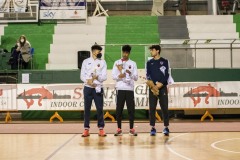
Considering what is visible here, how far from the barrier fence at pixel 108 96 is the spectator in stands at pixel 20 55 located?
225cm

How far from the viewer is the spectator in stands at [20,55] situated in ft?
59.6

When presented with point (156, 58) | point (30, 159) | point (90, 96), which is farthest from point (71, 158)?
point (156, 58)

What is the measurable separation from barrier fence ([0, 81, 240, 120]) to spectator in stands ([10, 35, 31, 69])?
7.38 ft

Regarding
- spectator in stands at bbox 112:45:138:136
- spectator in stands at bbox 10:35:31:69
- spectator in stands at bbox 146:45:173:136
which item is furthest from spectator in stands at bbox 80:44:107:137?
spectator in stands at bbox 10:35:31:69

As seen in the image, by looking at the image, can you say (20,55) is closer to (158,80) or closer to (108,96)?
(108,96)

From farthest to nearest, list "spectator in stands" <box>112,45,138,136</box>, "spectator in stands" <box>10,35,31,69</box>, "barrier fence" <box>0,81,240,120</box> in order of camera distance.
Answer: "spectator in stands" <box>10,35,31,69</box> → "barrier fence" <box>0,81,240,120</box> → "spectator in stands" <box>112,45,138,136</box>

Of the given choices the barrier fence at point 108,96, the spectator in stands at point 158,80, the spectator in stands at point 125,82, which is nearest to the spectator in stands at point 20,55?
the barrier fence at point 108,96

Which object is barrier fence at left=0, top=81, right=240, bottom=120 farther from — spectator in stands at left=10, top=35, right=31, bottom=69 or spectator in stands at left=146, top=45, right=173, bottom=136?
spectator in stands at left=146, top=45, right=173, bottom=136

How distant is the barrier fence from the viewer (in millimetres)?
15938

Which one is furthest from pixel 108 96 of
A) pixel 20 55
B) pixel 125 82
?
pixel 125 82

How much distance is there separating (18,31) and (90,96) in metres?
14.6

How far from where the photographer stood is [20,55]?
59.8ft

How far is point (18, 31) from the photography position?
78.0 ft

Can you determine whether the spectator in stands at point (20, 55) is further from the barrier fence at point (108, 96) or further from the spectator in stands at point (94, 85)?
the spectator in stands at point (94, 85)
